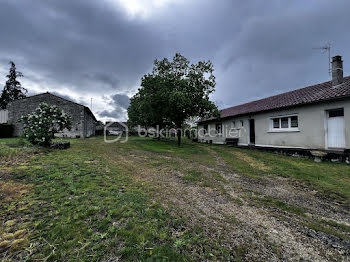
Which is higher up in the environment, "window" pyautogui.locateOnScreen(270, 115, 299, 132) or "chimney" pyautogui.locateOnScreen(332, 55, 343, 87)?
"chimney" pyautogui.locateOnScreen(332, 55, 343, 87)

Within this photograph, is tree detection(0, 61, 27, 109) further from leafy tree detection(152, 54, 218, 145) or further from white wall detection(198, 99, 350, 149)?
white wall detection(198, 99, 350, 149)

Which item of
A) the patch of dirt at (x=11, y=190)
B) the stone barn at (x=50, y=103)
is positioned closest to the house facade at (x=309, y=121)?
the patch of dirt at (x=11, y=190)

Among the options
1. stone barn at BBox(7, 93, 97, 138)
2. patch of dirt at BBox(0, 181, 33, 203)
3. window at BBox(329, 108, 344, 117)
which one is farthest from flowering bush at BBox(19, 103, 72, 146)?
window at BBox(329, 108, 344, 117)

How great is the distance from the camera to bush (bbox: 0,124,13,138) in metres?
17.5

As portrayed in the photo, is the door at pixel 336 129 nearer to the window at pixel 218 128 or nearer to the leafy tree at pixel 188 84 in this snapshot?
the leafy tree at pixel 188 84

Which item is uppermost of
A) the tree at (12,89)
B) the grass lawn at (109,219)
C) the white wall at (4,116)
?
the tree at (12,89)

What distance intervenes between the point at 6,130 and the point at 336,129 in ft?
107

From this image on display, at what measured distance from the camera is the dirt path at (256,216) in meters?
1.92

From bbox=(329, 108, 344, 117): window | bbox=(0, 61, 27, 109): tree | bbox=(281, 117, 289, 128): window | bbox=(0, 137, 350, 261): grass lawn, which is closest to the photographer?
bbox=(0, 137, 350, 261): grass lawn

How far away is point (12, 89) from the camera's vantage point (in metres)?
33.3

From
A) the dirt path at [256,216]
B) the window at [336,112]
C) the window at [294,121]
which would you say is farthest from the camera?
the window at [294,121]

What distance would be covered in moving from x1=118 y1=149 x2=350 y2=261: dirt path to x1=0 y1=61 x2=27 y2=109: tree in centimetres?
4784

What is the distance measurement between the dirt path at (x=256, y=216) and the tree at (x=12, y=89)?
157 ft

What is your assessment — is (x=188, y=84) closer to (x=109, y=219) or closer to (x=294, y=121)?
(x=294, y=121)
